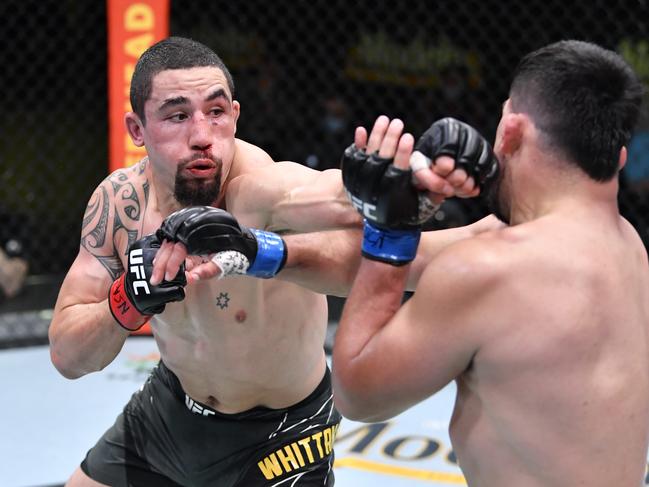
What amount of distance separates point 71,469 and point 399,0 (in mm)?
3042

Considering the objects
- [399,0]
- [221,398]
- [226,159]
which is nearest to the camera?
[226,159]

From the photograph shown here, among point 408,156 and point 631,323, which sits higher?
point 408,156

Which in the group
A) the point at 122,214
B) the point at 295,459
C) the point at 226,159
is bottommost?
the point at 295,459

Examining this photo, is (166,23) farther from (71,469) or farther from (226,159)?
(226,159)

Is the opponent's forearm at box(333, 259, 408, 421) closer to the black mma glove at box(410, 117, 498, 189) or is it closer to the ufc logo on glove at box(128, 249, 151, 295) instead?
the black mma glove at box(410, 117, 498, 189)

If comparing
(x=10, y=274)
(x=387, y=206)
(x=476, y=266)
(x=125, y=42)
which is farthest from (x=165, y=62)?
(x=10, y=274)

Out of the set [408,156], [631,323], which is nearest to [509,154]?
[408,156]

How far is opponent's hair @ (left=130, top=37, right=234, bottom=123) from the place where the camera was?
194cm

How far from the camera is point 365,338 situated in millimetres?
1363

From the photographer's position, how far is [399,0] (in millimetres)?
4965

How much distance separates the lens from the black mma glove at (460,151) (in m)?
1.35

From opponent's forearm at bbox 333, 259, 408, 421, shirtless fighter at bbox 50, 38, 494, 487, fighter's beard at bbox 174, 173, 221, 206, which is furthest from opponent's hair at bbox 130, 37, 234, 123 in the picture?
opponent's forearm at bbox 333, 259, 408, 421

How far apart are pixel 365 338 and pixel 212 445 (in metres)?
0.82

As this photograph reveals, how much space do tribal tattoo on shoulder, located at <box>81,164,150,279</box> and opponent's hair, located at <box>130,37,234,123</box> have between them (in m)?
0.19
